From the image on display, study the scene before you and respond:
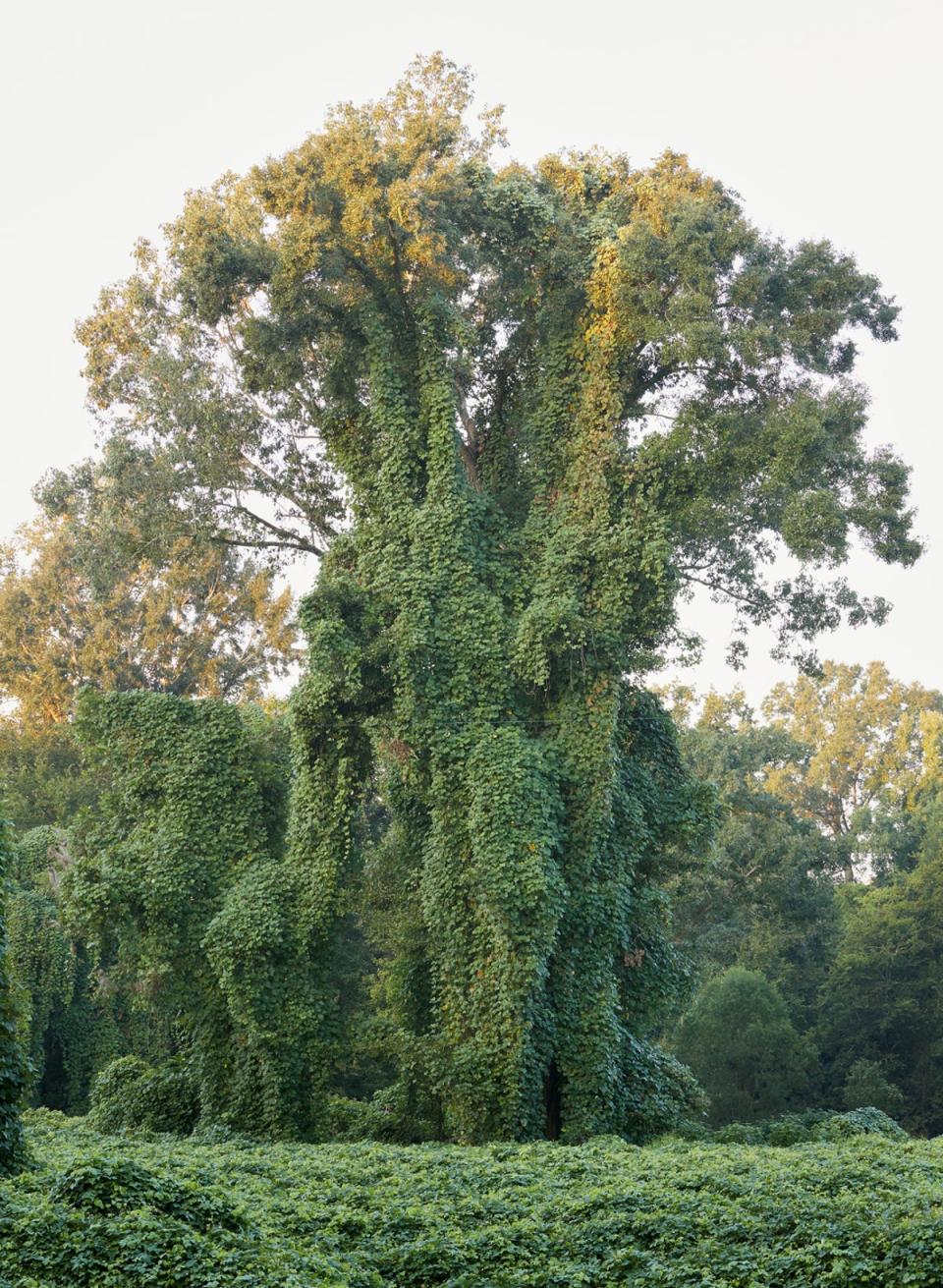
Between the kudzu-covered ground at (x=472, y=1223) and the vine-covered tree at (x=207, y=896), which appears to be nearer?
the kudzu-covered ground at (x=472, y=1223)

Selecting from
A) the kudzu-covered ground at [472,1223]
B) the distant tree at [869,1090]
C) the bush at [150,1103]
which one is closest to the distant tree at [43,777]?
the bush at [150,1103]

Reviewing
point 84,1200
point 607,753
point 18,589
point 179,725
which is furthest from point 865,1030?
point 84,1200

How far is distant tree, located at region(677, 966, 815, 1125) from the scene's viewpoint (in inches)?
1022

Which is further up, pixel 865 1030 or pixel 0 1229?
pixel 865 1030

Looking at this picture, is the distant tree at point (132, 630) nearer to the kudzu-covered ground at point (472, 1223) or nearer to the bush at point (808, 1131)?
the bush at point (808, 1131)

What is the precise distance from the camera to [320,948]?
694 inches

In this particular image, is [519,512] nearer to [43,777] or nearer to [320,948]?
[320,948]

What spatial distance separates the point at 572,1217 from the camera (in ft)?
30.3

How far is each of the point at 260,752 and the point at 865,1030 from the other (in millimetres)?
14950

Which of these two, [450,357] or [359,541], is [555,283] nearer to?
[450,357]

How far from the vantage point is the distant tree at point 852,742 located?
4459 centimetres

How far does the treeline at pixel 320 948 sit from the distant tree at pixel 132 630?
2123 mm

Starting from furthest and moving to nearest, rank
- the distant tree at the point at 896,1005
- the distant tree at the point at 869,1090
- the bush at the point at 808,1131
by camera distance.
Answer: the distant tree at the point at 896,1005 → the distant tree at the point at 869,1090 → the bush at the point at 808,1131

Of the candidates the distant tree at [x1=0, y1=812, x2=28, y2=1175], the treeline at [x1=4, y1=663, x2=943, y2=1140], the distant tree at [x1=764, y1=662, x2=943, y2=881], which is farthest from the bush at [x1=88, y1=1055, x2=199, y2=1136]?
the distant tree at [x1=764, y1=662, x2=943, y2=881]
